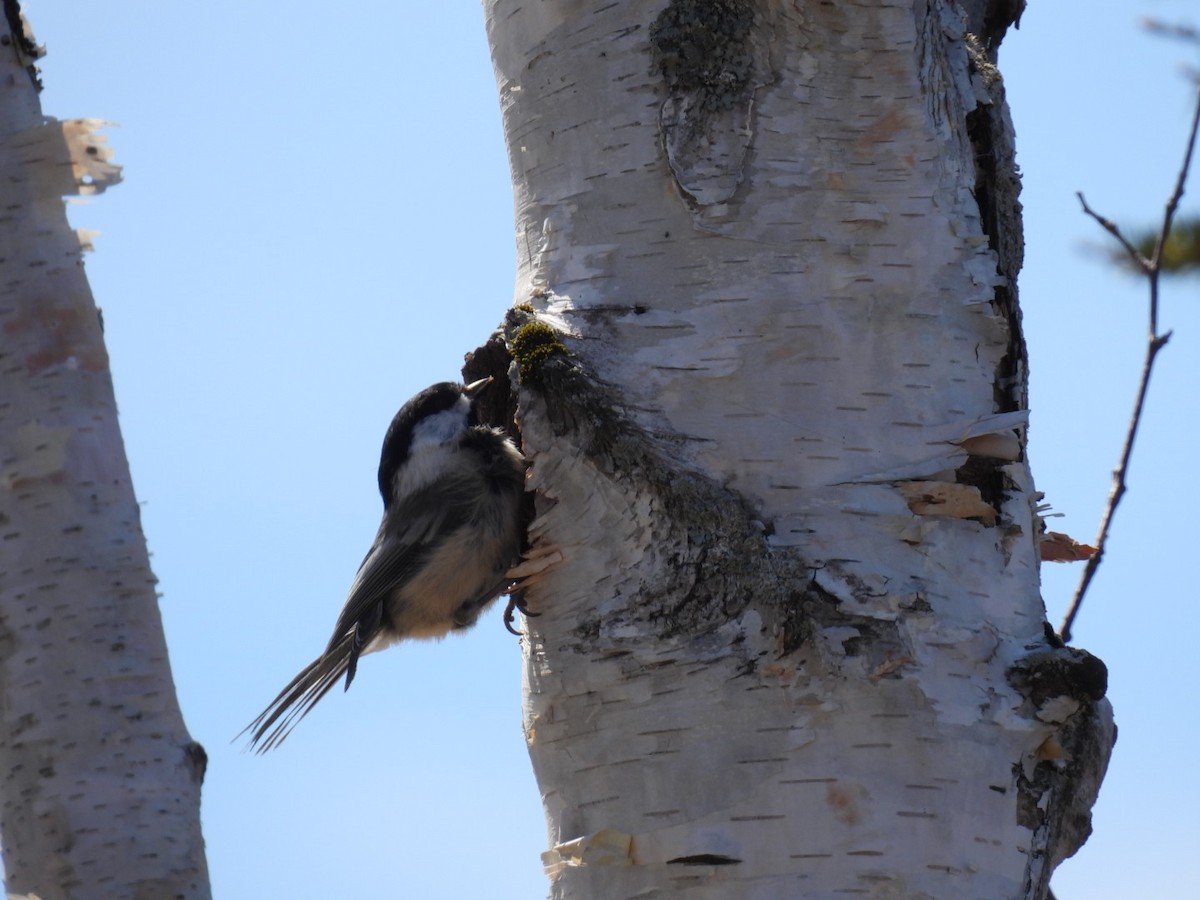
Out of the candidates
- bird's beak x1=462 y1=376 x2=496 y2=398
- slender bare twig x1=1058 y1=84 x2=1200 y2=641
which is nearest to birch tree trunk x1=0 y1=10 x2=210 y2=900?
bird's beak x1=462 y1=376 x2=496 y2=398

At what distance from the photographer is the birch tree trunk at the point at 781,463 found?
1.54 meters

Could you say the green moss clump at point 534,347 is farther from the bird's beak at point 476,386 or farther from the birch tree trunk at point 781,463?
the bird's beak at point 476,386

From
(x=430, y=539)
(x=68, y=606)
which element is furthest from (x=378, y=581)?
(x=68, y=606)

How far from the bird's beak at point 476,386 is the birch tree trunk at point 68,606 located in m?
0.79

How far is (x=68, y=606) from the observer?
1.82m

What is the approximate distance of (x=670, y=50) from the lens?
1880 mm

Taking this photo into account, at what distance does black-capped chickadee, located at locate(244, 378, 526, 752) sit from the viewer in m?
2.85

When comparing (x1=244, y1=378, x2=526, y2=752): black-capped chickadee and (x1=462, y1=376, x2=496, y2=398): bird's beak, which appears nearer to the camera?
(x1=462, y1=376, x2=496, y2=398): bird's beak

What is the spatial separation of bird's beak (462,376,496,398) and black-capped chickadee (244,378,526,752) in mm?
103

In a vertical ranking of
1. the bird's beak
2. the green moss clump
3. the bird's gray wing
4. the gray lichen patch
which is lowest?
the bird's gray wing

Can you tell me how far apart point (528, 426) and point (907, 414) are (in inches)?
24.2

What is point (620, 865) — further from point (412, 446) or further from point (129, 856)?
point (412, 446)

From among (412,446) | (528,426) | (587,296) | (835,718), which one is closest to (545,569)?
(528,426)

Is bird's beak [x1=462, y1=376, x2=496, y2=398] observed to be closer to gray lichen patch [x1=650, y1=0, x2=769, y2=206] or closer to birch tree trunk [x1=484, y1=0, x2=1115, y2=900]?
birch tree trunk [x1=484, y1=0, x2=1115, y2=900]
